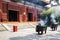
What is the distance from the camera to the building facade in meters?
28.3

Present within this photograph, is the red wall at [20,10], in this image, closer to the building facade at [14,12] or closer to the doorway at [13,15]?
the building facade at [14,12]

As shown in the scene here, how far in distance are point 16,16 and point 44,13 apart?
1201 cm

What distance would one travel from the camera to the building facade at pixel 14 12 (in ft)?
92.8

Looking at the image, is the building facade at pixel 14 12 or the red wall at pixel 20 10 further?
the red wall at pixel 20 10

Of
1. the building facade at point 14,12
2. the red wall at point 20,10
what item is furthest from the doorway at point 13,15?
the red wall at point 20,10

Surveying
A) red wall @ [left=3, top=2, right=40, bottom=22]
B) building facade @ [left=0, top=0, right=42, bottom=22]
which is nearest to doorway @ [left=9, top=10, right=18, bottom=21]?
building facade @ [left=0, top=0, right=42, bottom=22]

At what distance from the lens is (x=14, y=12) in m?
33.4

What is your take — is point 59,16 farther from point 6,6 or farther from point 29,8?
point 6,6

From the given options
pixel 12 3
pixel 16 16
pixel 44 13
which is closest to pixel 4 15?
pixel 12 3

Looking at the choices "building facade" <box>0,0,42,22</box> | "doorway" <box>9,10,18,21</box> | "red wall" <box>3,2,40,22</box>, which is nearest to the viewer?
"building facade" <box>0,0,42,22</box>

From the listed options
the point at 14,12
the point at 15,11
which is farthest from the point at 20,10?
the point at 14,12

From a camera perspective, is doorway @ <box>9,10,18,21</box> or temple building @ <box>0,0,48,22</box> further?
doorway @ <box>9,10,18,21</box>

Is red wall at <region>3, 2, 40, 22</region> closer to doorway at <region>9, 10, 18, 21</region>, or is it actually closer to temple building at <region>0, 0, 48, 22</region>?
temple building at <region>0, 0, 48, 22</region>

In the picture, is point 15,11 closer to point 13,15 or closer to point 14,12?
point 14,12
